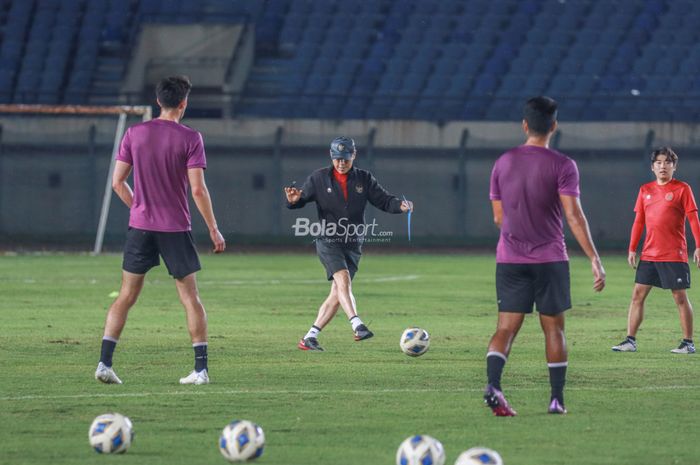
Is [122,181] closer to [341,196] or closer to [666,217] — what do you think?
[341,196]

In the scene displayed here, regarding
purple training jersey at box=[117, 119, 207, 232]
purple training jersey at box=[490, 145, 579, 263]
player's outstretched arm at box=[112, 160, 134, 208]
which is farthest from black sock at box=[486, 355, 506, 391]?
player's outstretched arm at box=[112, 160, 134, 208]

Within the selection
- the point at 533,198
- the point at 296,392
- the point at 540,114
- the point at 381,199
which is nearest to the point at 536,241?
the point at 533,198

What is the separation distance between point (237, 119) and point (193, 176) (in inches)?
1003

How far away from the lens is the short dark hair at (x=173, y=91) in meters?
10.1

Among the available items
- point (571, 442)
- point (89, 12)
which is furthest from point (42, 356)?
point (89, 12)

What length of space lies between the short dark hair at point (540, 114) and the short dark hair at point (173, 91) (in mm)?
2685

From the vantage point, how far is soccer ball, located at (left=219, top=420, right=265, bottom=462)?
7113mm

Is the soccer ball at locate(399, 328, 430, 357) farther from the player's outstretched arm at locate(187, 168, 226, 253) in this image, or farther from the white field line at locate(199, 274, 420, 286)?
the white field line at locate(199, 274, 420, 286)

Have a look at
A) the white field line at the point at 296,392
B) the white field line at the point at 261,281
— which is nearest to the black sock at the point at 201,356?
the white field line at the point at 296,392

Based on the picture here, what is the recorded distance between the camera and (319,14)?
41.2 metres

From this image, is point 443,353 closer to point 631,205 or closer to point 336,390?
point 336,390

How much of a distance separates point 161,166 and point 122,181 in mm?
460

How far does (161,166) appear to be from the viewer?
10227 millimetres

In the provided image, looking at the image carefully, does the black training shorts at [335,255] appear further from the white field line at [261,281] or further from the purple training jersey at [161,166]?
the white field line at [261,281]
